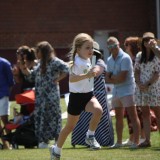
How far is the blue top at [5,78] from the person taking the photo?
46.1 ft

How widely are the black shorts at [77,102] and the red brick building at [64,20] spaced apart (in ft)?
80.7

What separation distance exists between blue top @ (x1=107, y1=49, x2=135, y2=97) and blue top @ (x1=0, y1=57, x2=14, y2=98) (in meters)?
2.12

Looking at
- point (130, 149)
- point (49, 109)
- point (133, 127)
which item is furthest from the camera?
point (49, 109)

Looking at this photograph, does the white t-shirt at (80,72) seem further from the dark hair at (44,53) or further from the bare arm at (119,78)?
the dark hair at (44,53)

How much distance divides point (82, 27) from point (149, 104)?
2295 cm

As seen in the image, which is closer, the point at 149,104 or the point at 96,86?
the point at 149,104

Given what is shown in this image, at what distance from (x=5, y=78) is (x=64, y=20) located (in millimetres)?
21009

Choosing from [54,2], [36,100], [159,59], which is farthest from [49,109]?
[54,2]

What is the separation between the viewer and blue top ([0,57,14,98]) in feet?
46.1

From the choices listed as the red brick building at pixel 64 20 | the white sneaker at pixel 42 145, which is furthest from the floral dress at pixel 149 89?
the red brick building at pixel 64 20

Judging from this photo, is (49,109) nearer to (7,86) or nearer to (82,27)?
(7,86)

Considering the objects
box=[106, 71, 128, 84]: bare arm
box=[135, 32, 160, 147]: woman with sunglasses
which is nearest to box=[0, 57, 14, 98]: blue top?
box=[106, 71, 128, 84]: bare arm

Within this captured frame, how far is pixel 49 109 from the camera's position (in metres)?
13.9

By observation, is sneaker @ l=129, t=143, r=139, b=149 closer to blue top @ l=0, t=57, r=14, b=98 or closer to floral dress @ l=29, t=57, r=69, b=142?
floral dress @ l=29, t=57, r=69, b=142
